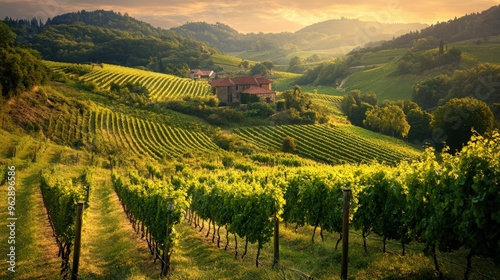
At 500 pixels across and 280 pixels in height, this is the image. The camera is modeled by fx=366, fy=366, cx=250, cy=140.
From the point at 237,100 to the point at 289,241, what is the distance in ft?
263

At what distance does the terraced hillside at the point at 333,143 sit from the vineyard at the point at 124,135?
37.8 feet

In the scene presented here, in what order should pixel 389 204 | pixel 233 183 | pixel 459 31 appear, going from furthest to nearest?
pixel 459 31, pixel 233 183, pixel 389 204

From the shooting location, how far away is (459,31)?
17225 centimetres

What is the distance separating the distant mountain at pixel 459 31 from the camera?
538 ft

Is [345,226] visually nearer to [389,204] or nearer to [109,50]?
[389,204]

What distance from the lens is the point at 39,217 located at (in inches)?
921

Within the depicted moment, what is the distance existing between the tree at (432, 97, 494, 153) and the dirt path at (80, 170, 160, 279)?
168 feet

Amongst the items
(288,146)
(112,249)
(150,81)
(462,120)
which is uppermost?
(150,81)

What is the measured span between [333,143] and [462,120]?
20568 millimetres

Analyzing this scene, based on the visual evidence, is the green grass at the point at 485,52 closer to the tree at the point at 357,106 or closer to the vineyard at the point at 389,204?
the tree at the point at 357,106

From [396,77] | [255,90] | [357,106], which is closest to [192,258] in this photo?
[255,90]

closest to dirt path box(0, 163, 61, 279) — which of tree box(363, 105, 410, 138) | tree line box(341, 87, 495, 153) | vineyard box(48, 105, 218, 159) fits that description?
vineyard box(48, 105, 218, 159)

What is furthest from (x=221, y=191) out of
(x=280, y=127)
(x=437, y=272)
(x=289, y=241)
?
(x=280, y=127)

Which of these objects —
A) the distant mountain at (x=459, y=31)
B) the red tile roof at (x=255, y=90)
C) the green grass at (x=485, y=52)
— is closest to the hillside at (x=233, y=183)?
the green grass at (x=485, y=52)
